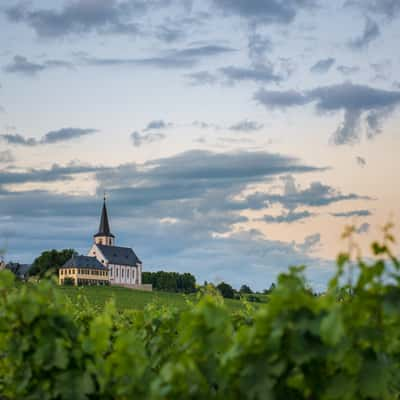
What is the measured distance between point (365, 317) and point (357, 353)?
0.23 m

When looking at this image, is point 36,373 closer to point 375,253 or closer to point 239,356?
point 239,356

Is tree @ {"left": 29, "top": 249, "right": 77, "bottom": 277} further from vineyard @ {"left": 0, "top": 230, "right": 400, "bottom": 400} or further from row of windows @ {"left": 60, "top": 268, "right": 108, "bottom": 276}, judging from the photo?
vineyard @ {"left": 0, "top": 230, "right": 400, "bottom": 400}

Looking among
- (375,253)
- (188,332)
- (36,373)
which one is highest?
(375,253)

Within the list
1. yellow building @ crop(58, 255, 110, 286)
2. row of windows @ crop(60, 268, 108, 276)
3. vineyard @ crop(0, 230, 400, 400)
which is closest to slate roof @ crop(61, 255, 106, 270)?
yellow building @ crop(58, 255, 110, 286)

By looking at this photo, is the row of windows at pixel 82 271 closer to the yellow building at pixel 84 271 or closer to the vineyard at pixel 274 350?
the yellow building at pixel 84 271

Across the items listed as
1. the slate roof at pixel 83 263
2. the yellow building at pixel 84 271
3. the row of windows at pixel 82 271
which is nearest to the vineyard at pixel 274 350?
the yellow building at pixel 84 271

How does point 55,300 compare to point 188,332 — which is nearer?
point 188,332

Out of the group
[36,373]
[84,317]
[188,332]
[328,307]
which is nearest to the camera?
[328,307]

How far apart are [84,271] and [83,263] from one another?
2183mm

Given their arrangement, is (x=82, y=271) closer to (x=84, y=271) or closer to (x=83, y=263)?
(x=84, y=271)

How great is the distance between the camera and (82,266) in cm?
18250

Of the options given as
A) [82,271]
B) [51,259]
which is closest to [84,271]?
[82,271]

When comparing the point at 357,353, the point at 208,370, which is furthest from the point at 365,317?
the point at 208,370

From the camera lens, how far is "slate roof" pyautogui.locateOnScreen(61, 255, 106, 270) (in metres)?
181
